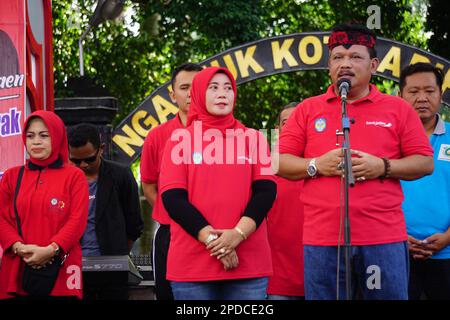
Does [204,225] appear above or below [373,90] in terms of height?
below

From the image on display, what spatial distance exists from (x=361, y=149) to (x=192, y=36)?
1895 centimetres

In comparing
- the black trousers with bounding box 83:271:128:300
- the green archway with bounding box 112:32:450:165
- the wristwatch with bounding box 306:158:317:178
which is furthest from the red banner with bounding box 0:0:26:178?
the green archway with bounding box 112:32:450:165

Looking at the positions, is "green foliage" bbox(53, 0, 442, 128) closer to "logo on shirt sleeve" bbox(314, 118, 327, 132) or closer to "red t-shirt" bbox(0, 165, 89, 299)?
"red t-shirt" bbox(0, 165, 89, 299)

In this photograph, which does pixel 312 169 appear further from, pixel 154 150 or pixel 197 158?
pixel 154 150

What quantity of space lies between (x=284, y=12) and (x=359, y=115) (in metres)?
18.9

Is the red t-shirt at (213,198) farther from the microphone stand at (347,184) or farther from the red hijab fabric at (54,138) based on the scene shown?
the red hijab fabric at (54,138)

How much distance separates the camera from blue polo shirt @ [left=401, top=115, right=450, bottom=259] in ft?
21.3

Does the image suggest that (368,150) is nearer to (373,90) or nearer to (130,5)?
(373,90)

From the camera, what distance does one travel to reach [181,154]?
5.53 metres

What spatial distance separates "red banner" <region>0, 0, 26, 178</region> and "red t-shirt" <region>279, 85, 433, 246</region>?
3115 mm

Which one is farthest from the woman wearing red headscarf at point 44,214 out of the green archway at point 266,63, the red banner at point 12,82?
the green archway at point 266,63

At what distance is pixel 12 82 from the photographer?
8.21 meters
